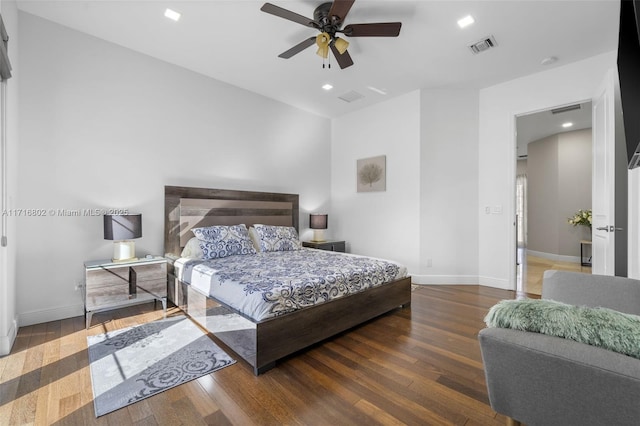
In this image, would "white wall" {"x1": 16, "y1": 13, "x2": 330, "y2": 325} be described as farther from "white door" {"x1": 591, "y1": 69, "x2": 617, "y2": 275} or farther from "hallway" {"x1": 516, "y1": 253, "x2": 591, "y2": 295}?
"hallway" {"x1": 516, "y1": 253, "x2": 591, "y2": 295}

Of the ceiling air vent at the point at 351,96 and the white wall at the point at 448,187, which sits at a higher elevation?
the ceiling air vent at the point at 351,96

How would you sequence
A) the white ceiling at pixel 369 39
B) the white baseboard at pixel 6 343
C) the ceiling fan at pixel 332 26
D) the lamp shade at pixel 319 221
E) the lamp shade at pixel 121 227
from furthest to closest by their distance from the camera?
the lamp shade at pixel 319 221
the lamp shade at pixel 121 227
the white ceiling at pixel 369 39
the ceiling fan at pixel 332 26
the white baseboard at pixel 6 343

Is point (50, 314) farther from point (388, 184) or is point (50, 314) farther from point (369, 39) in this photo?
point (388, 184)

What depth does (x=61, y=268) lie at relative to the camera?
3049 millimetres

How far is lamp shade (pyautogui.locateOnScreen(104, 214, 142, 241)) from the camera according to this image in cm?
302

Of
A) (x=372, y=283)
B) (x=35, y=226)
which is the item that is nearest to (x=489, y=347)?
(x=372, y=283)

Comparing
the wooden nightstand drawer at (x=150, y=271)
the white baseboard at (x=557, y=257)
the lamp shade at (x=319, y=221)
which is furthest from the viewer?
the white baseboard at (x=557, y=257)

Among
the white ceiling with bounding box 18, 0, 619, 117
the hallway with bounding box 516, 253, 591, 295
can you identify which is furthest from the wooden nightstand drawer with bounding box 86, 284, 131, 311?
the hallway with bounding box 516, 253, 591, 295

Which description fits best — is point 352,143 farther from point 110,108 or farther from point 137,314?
point 137,314

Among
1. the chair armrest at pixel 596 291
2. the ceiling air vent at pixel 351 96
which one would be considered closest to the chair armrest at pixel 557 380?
the chair armrest at pixel 596 291

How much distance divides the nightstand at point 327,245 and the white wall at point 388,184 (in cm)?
33

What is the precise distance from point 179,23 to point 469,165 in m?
4.22

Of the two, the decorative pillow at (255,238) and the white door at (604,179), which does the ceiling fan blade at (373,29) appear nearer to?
the white door at (604,179)

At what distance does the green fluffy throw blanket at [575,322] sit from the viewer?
0.91 meters
